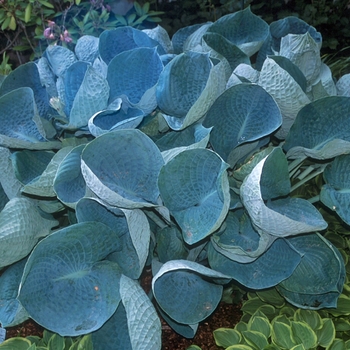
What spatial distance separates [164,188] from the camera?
837 millimetres

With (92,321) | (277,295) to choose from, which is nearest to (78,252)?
(92,321)

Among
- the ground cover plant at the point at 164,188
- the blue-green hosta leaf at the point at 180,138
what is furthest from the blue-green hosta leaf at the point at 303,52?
the blue-green hosta leaf at the point at 180,138

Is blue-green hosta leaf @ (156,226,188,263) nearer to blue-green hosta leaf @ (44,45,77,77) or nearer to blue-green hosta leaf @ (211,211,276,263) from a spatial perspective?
blue-green hosta leaf @ (211,211,276,263)

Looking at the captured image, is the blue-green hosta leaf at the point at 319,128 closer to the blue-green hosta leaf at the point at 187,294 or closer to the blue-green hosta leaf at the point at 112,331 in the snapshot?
the blue-green hosta leaf at the point at 187,294

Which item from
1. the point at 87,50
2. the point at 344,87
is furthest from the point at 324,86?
the point at 87,50

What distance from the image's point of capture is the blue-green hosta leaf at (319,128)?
930 mm

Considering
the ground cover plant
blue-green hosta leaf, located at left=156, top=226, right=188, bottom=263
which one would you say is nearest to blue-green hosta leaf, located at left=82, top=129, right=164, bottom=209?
the ground cover plant

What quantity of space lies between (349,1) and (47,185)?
319cm

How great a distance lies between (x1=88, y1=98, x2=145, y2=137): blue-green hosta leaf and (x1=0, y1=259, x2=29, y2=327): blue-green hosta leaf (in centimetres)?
28

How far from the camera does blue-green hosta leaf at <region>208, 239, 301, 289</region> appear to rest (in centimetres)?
91

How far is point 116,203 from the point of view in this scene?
0.80 meters

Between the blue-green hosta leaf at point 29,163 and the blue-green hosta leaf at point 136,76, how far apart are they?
0.18 metres

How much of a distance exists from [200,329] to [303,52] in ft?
1.99

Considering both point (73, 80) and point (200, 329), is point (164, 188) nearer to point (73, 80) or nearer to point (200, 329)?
point (73, 80)
